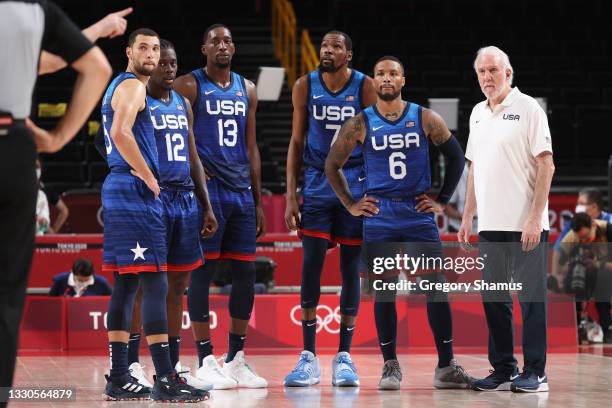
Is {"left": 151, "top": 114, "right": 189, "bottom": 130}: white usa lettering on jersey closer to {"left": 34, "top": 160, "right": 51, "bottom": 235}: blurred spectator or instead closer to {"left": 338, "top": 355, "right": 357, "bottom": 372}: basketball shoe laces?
{"left": 338, "top": 355, "right": 357, "bottom": 372}: basketball shoe laces

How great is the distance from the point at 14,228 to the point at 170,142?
298 cm

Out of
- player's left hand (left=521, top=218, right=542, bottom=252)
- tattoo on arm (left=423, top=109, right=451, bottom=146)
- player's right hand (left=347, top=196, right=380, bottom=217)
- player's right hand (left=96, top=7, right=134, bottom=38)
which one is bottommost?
player's left hand (left=521, top=218, right=542, bottom=252)

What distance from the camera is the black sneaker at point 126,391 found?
6442 mm

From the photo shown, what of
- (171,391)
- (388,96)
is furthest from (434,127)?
(171,391)

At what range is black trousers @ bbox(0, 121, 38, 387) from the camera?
3572 millimetres

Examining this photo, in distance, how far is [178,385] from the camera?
629 centimetres

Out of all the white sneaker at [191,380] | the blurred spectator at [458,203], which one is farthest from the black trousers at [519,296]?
the blurred spectator at [458,203]

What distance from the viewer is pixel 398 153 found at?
7082 mm

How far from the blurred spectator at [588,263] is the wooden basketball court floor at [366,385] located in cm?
157

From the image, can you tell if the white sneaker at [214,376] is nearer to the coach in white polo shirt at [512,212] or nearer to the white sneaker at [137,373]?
the white sneaker at [137,373]

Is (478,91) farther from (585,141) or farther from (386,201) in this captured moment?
(386,201)

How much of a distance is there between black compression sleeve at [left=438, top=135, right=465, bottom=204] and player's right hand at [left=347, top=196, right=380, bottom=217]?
53 centimetres

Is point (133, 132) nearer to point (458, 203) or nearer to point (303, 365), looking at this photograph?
point (303, 365)

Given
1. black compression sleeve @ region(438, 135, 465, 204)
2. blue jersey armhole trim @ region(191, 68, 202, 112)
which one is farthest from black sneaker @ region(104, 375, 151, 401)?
black compression sleeve @ region(438, 135, 465, 204)
